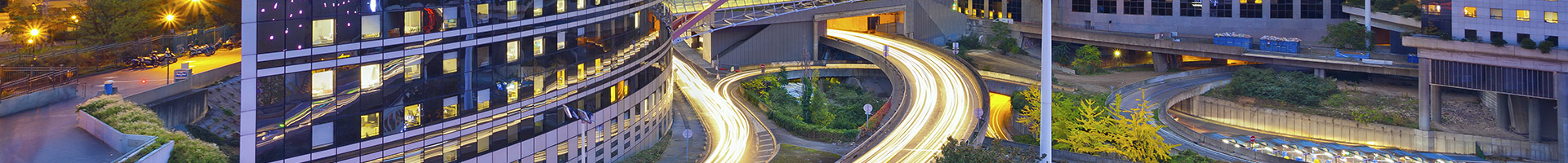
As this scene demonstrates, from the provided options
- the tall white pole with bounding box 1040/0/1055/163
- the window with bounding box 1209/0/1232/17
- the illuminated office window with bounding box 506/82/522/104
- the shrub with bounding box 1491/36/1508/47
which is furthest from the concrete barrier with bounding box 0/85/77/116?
the window with bounding box 1209/0/1232/17

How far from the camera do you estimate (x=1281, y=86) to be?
99.2 m

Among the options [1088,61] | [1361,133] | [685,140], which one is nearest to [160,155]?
[685,140]

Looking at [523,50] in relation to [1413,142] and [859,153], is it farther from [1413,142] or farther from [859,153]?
[1413,142]

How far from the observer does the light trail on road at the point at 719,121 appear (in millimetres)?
68812

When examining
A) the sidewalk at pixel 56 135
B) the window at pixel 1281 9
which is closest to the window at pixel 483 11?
the sidewalk at pixel 56 135

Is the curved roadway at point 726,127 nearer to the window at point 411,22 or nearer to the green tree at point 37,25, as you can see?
the window at point 411,22

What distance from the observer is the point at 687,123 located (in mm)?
78062

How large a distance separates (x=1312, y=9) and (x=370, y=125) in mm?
89296

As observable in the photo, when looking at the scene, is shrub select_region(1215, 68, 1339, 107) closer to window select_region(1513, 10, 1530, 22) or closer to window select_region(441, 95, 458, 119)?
window select_region(1513, 10, 1530, 22)

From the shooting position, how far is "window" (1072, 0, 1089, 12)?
129 metres

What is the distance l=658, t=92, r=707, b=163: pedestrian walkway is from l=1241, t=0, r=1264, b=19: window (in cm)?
5915

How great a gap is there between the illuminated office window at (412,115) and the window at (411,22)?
3285 millimetres

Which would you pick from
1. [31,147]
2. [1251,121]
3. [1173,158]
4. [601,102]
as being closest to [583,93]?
[601,102]

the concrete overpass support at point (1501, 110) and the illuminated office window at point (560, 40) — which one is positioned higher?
the illuminated office window at point (560, 40)
